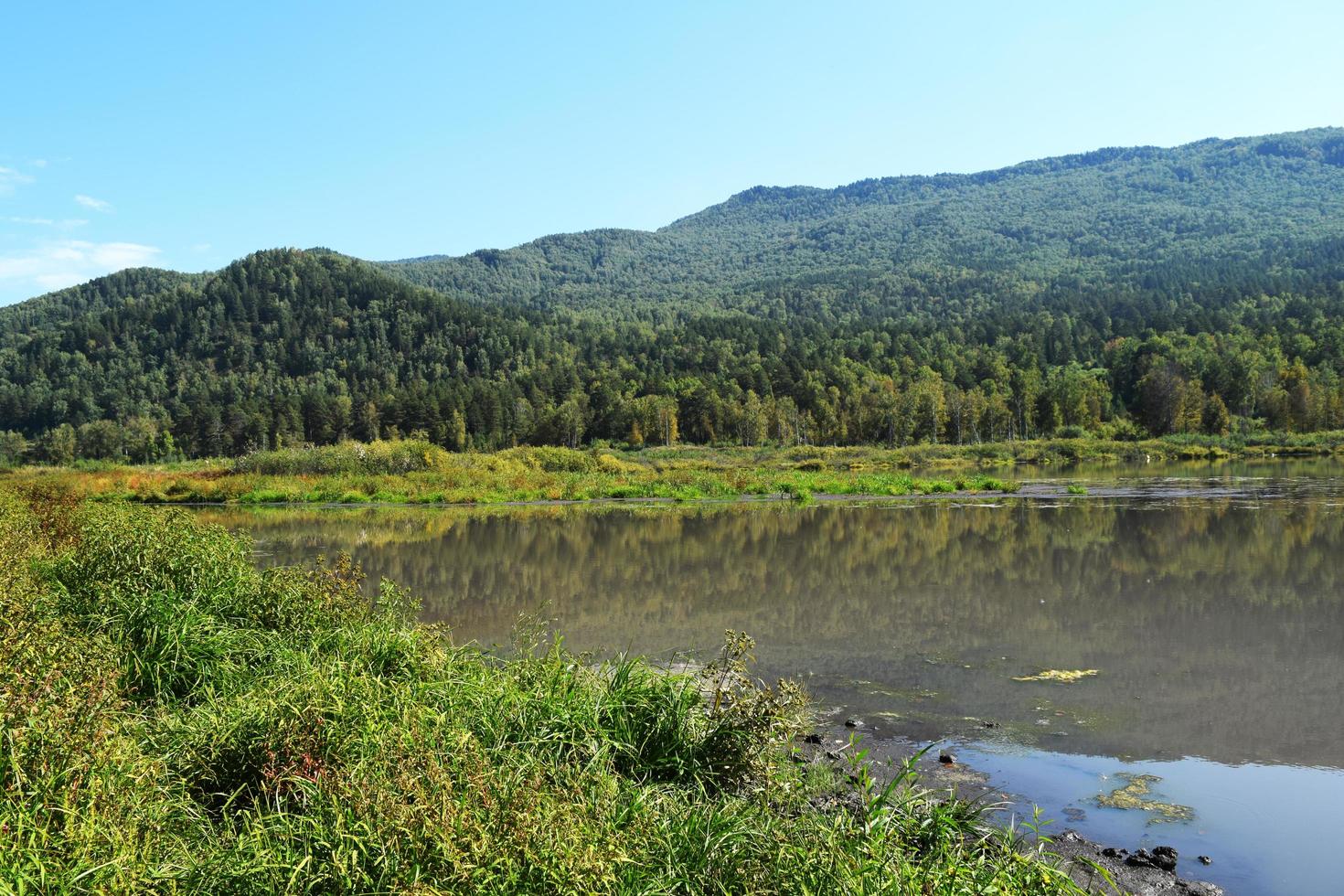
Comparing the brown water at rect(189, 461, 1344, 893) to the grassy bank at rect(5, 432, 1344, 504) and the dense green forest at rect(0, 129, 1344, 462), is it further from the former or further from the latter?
the dense green forest at rect(0, 129, 1344, 462)

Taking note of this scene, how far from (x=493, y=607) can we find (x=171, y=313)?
16565cm

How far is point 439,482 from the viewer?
45.2 meters

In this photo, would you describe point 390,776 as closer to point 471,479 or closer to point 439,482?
point 439,482

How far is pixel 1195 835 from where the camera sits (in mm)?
6359

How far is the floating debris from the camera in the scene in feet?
34.4

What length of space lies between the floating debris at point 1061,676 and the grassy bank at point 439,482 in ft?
92.3

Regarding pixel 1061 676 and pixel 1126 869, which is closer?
pixel 1126 869

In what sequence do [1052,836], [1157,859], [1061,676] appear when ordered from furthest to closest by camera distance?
[1061,676] → [1052,836] → [1157,859]

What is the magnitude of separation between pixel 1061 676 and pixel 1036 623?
9.75 feet

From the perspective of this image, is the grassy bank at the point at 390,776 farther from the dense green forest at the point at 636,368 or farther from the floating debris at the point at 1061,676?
the dense green forest at the point at 636,368

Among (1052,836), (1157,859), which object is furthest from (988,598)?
(1157,859)

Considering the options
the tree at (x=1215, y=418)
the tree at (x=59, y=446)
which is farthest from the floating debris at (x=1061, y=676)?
the tree at (x=59, y=446)

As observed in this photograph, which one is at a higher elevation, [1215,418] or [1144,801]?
[1144,801]

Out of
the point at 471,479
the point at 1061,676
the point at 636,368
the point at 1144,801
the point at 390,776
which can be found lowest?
the point at 471,479
